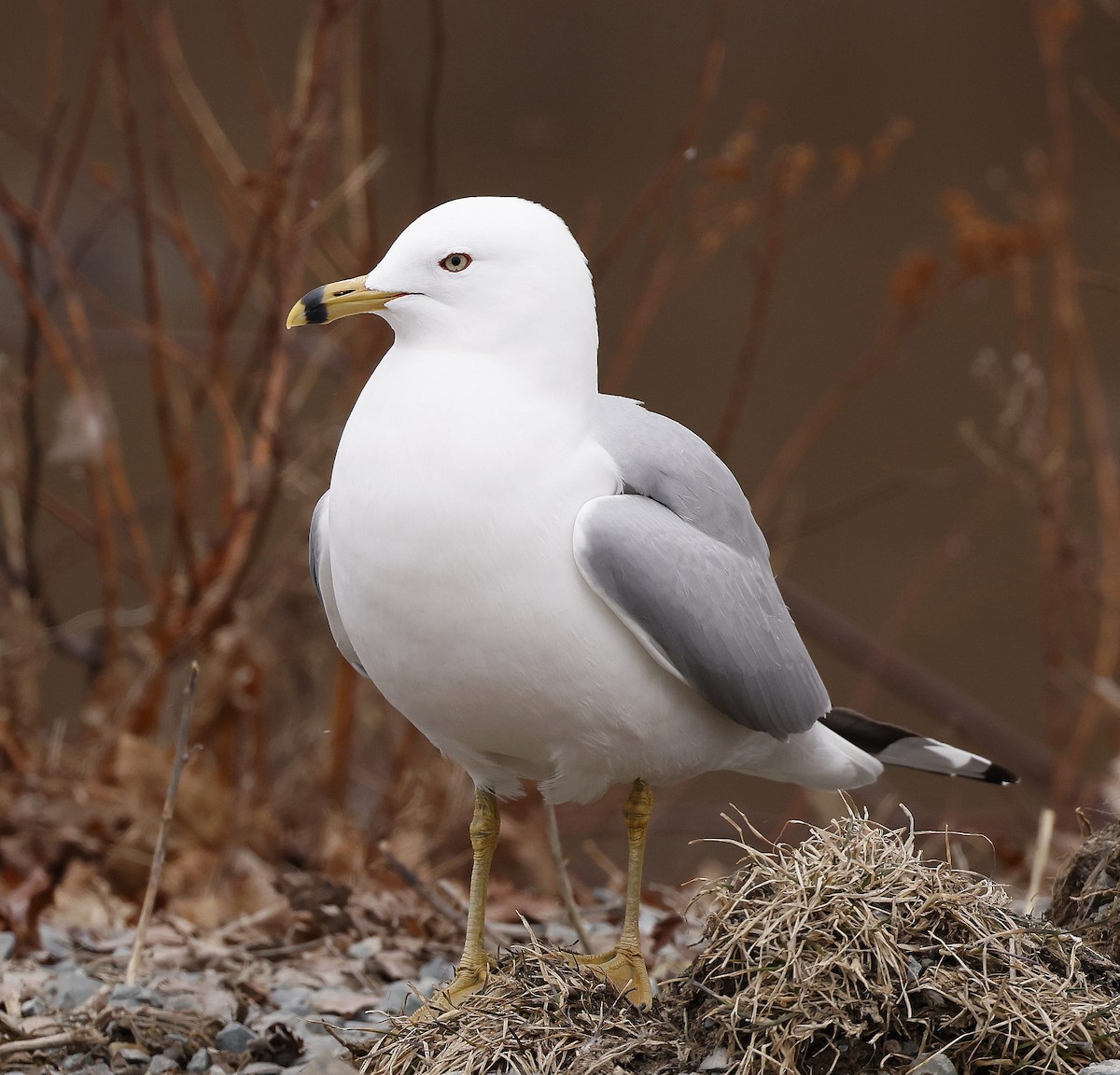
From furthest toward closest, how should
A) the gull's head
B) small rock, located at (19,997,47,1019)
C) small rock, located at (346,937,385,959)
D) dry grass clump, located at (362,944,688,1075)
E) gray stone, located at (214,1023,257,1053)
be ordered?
1. small rock, located at (346,937,385,959)
2. small rock, located at (19,997,47,1019)
3. gray stone, located at (214,1023,257,1053)
4. the gull's head
5. dry grass clump, located at (362,944,688,1075)

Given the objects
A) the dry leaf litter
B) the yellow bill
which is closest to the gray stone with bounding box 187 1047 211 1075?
the dry leaf litter

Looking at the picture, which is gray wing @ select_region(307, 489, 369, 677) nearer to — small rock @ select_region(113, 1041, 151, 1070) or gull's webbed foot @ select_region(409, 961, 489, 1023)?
gull's webbed foot @ select_region(409, 961, 489, 1023)

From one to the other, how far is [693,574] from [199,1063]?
76cm

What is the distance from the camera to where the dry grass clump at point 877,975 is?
122 centimetres

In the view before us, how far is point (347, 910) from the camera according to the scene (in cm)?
218

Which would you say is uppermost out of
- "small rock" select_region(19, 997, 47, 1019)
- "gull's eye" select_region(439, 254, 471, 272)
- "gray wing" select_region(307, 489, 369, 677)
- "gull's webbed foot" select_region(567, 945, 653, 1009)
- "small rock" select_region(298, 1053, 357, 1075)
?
"gull's eye" select_region(439, 254, 471, 272)

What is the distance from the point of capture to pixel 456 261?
5.13 ft

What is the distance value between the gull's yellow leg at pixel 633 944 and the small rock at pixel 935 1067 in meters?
0.36

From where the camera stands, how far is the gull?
1468mm

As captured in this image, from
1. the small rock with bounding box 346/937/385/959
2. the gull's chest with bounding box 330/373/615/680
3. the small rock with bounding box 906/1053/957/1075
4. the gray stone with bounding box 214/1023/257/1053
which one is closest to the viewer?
the small rock with bounding box 906/1053/957/1075

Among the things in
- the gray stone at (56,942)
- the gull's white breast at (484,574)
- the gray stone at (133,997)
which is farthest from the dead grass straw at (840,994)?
the gray stone at (56,942)

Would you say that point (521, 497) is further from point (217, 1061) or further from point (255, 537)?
point (255, 537)

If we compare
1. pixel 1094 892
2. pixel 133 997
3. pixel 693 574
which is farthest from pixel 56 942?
pixel 1094 892

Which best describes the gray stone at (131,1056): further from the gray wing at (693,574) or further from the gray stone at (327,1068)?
the gray wing at (693,574)
